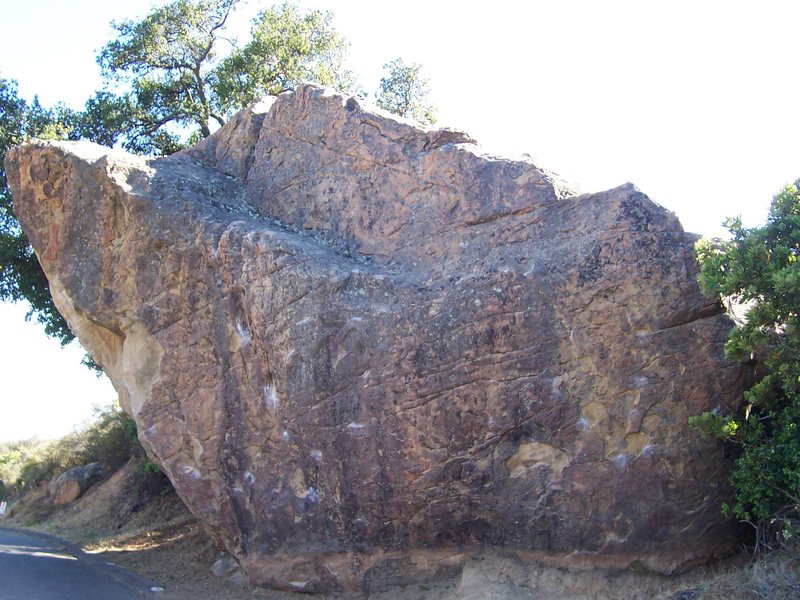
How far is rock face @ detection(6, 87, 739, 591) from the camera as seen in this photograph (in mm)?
8477

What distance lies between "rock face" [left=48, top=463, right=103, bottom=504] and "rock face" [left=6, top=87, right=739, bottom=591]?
26.3 ft

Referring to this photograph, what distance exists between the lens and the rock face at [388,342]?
848cm

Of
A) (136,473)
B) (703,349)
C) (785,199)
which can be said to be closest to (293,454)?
(703,349)

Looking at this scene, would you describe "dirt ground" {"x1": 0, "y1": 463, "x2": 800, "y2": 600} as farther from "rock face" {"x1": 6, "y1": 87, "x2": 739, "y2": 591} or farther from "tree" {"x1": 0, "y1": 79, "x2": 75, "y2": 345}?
"tree" {"x1": 0, "y1": 79, "x2": 75, "y2": 345}

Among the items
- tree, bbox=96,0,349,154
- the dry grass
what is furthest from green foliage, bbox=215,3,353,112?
the dry grass

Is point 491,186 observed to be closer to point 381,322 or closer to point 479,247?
point 479,247

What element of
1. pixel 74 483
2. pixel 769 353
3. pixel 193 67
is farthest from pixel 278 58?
pixel 769 353

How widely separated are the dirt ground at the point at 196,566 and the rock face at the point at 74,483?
307 mm

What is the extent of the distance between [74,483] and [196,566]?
796 centimetres

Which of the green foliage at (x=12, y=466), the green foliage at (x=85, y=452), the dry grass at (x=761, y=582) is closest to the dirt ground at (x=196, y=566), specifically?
the dry grass at (x=761, y=582)

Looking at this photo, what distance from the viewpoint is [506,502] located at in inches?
348

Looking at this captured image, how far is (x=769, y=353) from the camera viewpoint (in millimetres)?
8109

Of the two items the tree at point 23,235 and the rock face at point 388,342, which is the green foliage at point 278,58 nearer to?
the tree at point 23,235

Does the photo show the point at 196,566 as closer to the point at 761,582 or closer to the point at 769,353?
the point at 761,582
